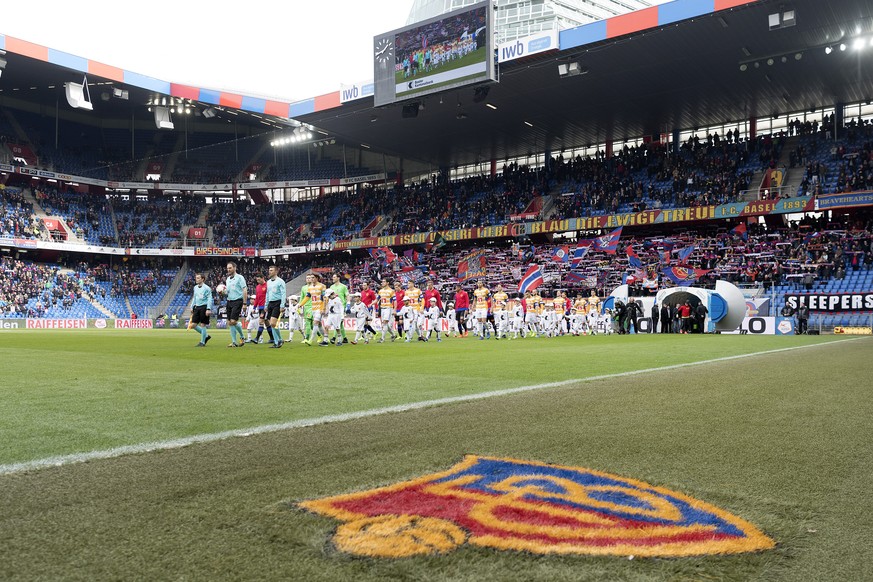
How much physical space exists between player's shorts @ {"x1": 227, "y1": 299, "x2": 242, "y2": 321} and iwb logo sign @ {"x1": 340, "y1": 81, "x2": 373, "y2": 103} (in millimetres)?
21969

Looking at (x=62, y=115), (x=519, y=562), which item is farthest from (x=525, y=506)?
(x=62, y=115)

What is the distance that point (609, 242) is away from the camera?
3947 centimetres

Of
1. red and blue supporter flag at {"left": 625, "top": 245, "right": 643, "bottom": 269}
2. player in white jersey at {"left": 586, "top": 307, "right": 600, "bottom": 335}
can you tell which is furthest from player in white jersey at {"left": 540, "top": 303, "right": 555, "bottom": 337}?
red and blue supporter flag at {"left": 625, "top": 245, "right": 643, "bottom": 269}

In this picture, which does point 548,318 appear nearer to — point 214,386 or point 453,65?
point 453,65

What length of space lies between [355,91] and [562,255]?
15.9 metres

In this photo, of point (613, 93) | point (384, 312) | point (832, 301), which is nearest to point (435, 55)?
point (613, 93)

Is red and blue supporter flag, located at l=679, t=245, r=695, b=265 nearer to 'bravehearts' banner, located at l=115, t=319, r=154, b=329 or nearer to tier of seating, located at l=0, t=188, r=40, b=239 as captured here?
'bravehearts' banner, located at l=115, t=319, r=154, b=329

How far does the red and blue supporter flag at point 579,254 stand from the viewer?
1610 inches

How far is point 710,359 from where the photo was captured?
13.5 m

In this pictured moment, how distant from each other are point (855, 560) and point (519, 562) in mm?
1278

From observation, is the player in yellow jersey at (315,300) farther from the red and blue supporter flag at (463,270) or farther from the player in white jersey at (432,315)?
the red and blue supporter flag at (463,270)

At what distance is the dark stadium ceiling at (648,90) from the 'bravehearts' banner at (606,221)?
21.5 feet

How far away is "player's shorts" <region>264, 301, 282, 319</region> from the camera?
17.8 m

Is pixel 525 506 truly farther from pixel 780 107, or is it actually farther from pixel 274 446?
pixel 780 107
